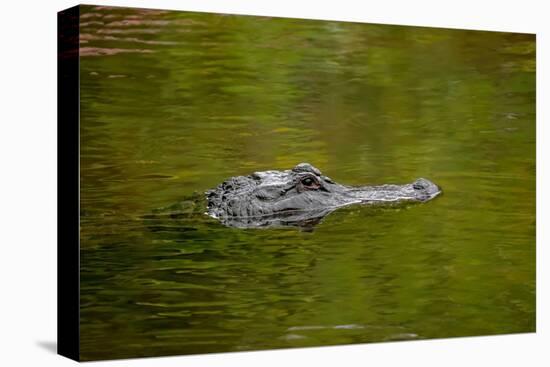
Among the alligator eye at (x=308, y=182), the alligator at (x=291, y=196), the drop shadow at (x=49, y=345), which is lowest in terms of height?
the drop shadow at (x=49, y=345)

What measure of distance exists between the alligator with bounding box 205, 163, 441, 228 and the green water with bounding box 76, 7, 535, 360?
0.09 meters

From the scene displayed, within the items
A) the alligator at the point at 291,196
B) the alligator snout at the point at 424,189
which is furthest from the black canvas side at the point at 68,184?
the alligator snout at the point at 424,189

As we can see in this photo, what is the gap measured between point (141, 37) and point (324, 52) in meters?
1.69

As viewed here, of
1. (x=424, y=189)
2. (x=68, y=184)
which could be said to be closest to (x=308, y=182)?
(x=424, y=189)

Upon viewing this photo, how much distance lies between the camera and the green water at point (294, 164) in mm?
9844

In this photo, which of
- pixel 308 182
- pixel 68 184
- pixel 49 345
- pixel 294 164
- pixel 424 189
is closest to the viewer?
pixel 68 184

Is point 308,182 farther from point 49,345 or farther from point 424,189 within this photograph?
point 49,345

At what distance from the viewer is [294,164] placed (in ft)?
35.0

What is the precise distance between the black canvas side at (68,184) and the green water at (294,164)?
0.09 meters

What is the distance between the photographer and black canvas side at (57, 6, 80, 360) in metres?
9.73

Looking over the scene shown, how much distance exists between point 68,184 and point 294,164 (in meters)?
2.01

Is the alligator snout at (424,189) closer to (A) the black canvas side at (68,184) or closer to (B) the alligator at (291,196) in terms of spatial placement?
(B) the alligator at (291,196)

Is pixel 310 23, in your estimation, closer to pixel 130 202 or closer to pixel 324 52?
pixel 324 52

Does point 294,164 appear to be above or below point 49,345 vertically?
above
